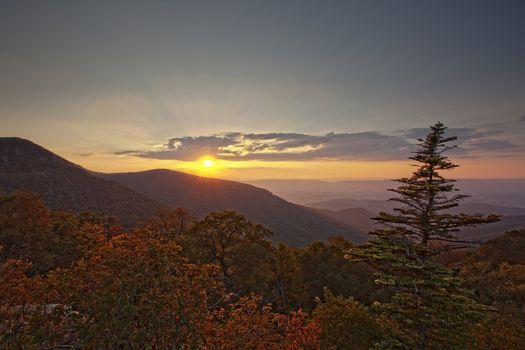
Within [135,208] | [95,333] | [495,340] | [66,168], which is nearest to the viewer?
[95,333]

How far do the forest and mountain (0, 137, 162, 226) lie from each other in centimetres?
6924

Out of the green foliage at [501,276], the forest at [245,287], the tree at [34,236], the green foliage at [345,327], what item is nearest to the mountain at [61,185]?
the tree at [34,236]

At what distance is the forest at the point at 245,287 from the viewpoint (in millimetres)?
12078

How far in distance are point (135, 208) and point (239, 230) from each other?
9004 centimetres

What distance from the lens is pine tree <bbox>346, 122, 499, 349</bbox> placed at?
18.8 metres

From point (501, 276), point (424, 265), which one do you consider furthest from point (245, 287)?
point (501, 276)

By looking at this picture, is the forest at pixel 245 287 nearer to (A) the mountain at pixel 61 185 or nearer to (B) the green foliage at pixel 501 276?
(B) the green foliage at pixel 501 276

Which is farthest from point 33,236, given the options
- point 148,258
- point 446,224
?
point 446,224

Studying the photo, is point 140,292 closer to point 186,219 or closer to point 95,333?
point 95,333

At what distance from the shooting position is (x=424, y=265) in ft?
62.4

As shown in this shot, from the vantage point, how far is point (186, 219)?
180 ft

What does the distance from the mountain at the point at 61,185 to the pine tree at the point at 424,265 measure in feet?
294

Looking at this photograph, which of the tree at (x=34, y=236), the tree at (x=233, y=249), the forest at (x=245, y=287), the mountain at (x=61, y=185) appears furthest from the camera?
the mountain at (x=61, y=185)

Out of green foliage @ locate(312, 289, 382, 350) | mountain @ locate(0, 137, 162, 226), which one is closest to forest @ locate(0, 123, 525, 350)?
green foliage @ locate(312, 289, 382, 350)
